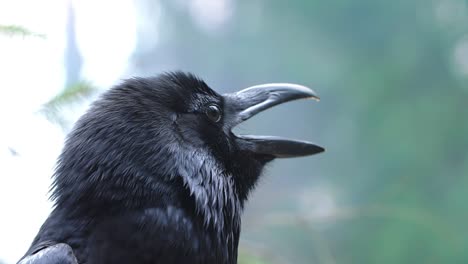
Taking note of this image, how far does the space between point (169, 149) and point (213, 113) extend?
0.90ft

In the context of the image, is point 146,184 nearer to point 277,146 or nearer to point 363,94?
point 277,146

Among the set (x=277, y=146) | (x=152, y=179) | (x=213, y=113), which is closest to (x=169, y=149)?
(x=152, y=179)

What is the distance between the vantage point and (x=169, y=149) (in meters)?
1.72

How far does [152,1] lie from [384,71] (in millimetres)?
1343

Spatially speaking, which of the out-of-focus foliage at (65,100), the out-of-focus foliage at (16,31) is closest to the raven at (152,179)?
the out-of-focus foliage at (65,100)

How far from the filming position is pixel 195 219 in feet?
5.55

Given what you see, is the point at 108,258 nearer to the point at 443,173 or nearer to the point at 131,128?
the point at 131,128

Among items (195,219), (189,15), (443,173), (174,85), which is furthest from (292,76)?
(195,219)

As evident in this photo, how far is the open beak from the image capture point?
1.99m

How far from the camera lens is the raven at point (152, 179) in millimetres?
1583

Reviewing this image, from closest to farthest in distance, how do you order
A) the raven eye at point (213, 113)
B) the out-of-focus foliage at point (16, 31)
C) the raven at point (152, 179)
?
the raven at point (152, 179)
the out-of-focus foliage at point (16, 31)
the raven eye at point (213, 113)

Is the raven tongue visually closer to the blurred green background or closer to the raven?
the raven

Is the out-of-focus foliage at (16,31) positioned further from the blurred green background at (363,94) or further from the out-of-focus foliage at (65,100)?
the blurred green background at (363,94)

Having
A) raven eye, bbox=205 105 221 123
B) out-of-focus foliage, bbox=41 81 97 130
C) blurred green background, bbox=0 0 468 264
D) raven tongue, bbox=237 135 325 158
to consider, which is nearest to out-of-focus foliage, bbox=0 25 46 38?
out-of-focus foliage, bbox=41 81 97 130
